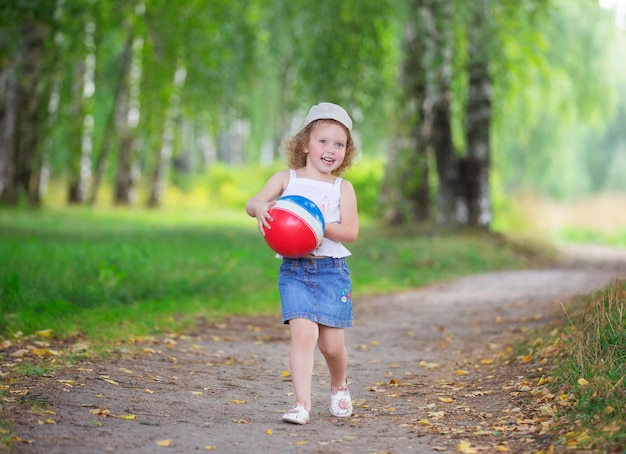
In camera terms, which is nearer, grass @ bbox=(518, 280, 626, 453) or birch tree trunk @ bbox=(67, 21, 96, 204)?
grass @ bbox=(518, 280, 626, 453)

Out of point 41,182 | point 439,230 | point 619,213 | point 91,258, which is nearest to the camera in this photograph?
point 91,258

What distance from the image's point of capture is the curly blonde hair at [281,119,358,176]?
5.60 metres

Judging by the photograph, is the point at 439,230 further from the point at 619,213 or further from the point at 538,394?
the point at 619,213

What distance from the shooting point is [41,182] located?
24234 mm

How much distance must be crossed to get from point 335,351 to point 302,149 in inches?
45.4

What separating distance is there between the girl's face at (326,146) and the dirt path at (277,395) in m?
1.40

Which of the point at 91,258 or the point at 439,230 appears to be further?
the point at 439,230

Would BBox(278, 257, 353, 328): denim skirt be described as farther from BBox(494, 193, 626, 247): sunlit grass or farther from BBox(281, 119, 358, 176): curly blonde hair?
BBox(494, 193, 626, 247): sunlit grass

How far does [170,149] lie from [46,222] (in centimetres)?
1033

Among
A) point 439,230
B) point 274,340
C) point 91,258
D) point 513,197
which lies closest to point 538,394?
point 274,340

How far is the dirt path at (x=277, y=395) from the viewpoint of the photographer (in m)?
4.73

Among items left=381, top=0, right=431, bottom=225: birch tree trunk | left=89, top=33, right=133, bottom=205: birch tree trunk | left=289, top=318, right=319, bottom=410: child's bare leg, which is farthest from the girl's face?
left=89, top=33, right=133, bottom=205: birch tree trunk

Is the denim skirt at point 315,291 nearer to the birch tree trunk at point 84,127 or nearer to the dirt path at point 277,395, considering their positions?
the dirt path at point 277,395

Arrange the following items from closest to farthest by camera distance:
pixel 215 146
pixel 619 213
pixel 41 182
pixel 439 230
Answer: pixel 439 230
pixel 41 182
pixel 619 213
pixel 215 146
